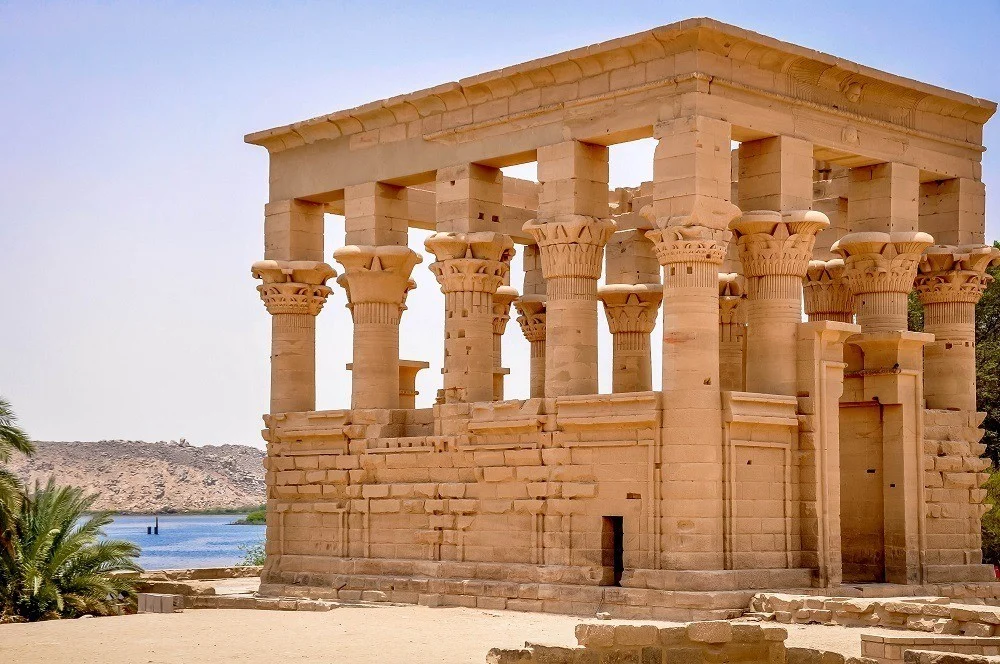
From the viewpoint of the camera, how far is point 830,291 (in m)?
34.2

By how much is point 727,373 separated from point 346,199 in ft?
26.9

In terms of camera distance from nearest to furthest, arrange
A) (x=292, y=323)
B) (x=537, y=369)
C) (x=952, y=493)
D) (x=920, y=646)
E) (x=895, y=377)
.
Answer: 1. (x=920, y=646)
2. (x=895, y=377)
3. (x=952, y=493)
4. (x=292, y=323)
5. (x=537, y=369)

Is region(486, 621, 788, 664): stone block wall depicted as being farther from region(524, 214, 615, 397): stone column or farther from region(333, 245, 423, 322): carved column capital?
region(333, 245, 423, 322): carved column capital

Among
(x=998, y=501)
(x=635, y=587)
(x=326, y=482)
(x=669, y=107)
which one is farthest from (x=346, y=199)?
(x=998, y=501)

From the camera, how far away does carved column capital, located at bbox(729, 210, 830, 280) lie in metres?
28.2

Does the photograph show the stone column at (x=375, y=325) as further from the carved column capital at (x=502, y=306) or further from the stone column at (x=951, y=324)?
the stone column at (x=951, y=324)

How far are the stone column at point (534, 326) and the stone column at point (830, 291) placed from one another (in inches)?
222

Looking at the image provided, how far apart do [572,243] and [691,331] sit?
9.15 ft

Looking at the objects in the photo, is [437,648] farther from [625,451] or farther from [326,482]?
[326,482]

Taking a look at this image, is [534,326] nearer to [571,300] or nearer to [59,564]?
[571,300]

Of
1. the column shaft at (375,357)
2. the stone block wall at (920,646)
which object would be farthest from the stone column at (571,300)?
the stone block wall at (920,646)

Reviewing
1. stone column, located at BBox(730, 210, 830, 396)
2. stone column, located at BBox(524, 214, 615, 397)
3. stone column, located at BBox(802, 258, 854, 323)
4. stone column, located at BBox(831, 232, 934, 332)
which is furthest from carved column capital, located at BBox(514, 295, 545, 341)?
stone column, located at BBox(730, 210, 830, 396)

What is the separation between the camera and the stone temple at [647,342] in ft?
89.4

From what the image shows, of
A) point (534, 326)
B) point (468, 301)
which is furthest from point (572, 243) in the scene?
point (534, 326)
